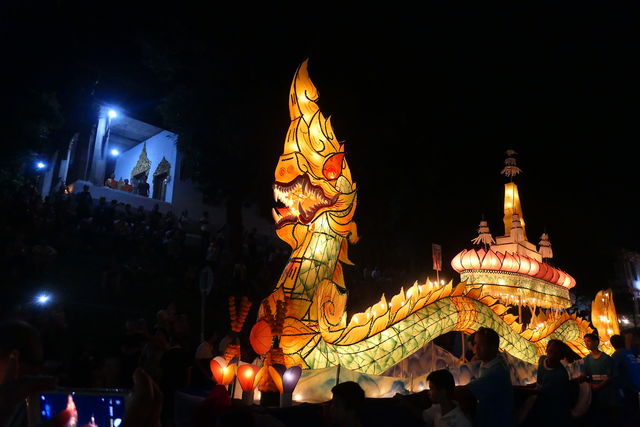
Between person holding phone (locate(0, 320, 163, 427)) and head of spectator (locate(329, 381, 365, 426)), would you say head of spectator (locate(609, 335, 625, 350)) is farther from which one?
person holding phone (locate(0, 320, 163, 427))

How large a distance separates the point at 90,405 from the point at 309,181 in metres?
3.67

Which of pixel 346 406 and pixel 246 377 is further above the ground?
pixel 246 377

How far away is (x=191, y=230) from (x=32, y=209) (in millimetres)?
7027

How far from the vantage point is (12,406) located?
1.80 m

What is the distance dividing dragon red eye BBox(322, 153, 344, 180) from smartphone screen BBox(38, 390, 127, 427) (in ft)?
12.5

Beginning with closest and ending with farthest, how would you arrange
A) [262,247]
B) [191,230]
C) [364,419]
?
[364,419] → [262,247] → [191,230]

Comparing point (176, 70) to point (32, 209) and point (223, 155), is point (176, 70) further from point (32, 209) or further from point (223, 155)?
point (32, 209)

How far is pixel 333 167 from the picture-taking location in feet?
18.9

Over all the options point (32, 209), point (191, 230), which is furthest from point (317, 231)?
point (191, 230)

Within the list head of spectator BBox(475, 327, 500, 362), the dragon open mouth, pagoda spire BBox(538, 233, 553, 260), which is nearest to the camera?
head of spectator BBox(475, 327, 500, 362)

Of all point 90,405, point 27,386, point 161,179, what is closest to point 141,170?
point 161,179

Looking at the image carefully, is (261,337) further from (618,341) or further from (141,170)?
(141,170)

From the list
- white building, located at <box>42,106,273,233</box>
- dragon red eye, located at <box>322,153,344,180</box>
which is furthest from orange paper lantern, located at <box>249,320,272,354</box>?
white building, located at <box>42,106,273,233</box>

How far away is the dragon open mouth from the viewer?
5527 millimetres
